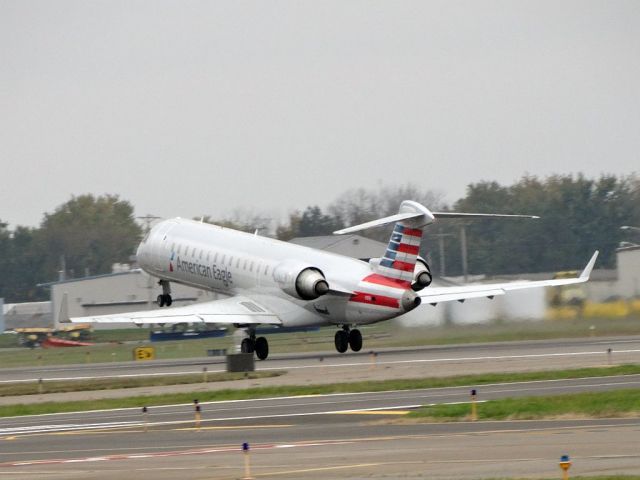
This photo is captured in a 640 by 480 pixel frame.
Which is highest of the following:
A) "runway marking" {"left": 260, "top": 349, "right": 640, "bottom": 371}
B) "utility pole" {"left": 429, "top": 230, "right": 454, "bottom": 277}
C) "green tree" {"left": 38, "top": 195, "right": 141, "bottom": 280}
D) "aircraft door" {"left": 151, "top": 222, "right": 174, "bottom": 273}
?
"green tree" {"left": 38, "top": 195, "right": 141, "bottom": 280}

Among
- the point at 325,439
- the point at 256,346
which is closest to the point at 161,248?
the point at 256,346

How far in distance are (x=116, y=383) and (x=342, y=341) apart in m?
10.6

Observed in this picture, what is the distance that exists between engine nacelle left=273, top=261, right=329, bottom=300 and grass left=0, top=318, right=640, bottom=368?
8207 mm

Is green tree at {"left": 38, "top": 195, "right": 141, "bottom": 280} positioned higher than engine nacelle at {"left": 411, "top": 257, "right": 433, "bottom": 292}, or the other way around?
green tree at {"left": 38, "top": 195, "right": 141, "bottom": 280}

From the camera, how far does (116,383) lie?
48625 mm

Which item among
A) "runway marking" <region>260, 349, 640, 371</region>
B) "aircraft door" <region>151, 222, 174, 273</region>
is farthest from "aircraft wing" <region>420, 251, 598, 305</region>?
"aircraft door" <region>151, 222, 174, 273</region>

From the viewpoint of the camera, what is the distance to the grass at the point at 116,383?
1854 inches

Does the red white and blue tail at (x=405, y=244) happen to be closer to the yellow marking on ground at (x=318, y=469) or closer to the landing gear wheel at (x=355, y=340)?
the landing gear wheel at (x=355, y=340)

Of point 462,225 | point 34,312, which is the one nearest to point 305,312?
point 462,225

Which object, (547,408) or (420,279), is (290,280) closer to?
(420,279)

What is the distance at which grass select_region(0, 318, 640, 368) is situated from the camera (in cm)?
5819

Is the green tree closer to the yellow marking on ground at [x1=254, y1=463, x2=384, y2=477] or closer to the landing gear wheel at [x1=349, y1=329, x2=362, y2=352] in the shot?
the landing gear wheel at [x1=349, y1=329, x2=362, y2=352]

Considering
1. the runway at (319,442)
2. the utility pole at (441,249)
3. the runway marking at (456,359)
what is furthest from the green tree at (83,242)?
the runway at (319,442)

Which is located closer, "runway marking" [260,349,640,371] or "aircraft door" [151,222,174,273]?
→ "runway marking" [260,349,640,371]
